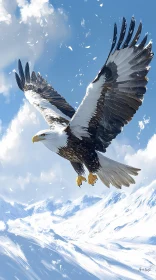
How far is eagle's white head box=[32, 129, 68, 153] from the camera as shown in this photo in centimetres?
959

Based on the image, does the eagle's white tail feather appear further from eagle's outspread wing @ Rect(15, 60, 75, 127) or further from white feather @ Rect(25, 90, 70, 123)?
white feather @ Rect(25, 90, 70, 123)

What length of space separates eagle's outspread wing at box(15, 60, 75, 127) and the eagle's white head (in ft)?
3.64

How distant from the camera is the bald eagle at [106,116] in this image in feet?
31.7

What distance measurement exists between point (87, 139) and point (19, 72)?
6.41 metres

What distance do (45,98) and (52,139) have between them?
18.0 ft

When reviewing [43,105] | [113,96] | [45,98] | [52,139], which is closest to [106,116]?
[113,96]

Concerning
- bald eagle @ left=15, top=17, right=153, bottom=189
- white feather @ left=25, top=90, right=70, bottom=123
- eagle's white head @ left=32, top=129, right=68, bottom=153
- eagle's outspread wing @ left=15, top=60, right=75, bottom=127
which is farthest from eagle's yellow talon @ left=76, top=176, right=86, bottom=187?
white feather @ left=25, top=90, right=70, bottom=123

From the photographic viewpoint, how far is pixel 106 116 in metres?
10.3

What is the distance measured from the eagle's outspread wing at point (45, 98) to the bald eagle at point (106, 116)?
97 centimetres

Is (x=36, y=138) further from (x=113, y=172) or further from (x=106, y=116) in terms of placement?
(x=113, y=172)

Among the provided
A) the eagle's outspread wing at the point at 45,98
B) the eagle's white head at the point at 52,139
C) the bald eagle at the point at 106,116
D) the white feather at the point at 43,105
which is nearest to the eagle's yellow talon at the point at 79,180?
the bald eagle at the point at 106,116

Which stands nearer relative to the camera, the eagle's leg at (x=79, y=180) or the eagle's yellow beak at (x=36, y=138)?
the eagle's yellow beak at (x=36, y=138)

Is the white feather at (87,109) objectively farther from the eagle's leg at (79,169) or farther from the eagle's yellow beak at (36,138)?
the eagle's yellow beak at (36,138)

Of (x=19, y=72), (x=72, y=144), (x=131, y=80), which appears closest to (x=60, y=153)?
(x=72, y=144)
